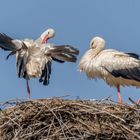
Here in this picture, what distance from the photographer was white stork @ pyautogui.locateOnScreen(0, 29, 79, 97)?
575 inches

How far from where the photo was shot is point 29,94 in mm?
14742

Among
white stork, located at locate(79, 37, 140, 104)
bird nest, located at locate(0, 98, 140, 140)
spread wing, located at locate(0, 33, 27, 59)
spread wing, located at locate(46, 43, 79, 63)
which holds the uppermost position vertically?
spread wing, located at locate(0, 33, 27, 59)

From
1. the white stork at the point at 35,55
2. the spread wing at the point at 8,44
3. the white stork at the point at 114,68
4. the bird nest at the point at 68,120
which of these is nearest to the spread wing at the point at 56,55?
the white stork at the point at 35,55

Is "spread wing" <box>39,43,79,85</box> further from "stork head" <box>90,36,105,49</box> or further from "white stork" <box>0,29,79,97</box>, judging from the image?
"stork head" <box>90,36,105,49</box>

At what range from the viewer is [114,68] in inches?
573

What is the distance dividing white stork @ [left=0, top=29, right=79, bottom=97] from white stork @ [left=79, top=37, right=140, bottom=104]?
301 millimetres

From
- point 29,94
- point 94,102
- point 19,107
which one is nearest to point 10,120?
point 19,107

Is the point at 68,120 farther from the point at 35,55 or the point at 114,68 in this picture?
the point at 35,55

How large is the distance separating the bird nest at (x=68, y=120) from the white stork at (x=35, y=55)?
2.53m

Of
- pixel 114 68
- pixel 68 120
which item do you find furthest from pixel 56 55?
pixel 68 120

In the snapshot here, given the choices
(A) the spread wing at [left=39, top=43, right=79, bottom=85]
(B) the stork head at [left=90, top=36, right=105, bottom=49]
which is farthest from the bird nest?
(B) the stork head at [left=90, top=36, right=105, bottom=49]

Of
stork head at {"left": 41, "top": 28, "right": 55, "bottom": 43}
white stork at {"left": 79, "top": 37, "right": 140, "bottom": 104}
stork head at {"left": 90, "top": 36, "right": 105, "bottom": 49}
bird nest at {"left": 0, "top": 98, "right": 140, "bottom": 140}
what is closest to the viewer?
bird nest at {"left": 0, "top": 98, "right": 140, "bottom": 140}

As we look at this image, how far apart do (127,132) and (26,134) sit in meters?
1.26

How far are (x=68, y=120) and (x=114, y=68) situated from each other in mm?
2838
